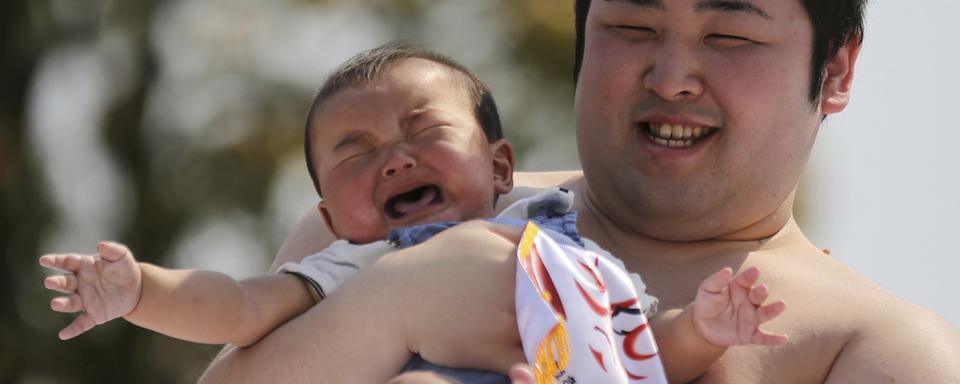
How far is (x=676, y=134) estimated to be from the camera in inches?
173

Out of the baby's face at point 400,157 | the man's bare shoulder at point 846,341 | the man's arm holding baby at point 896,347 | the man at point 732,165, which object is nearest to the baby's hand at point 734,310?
the man at point 732,165

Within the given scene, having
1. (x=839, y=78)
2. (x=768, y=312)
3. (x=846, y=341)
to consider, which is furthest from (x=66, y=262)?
(x=839, y=78)

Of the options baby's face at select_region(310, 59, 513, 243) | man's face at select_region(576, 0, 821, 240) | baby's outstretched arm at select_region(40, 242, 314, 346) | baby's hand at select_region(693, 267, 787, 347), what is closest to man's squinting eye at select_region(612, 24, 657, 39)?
man's face at select_region(576, 0, 821, 240)

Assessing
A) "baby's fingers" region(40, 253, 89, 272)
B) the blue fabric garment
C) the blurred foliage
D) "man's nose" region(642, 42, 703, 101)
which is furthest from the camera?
the blurred foliage

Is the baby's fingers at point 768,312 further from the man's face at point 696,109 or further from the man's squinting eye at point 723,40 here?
the man's squinting eye at point 723,40

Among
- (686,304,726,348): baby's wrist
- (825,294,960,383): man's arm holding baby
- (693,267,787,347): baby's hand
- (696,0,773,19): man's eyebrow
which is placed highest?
(696,0,773,19): man's eyebrow

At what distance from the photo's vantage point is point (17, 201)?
13422 millimetres

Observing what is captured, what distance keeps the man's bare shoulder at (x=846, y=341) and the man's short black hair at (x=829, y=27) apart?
557mm

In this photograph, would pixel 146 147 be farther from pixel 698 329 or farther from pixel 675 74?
pixel 698 329

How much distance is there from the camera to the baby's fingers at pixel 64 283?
10.8ft

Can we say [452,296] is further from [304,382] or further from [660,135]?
[660,135]

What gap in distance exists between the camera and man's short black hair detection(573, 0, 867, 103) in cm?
450

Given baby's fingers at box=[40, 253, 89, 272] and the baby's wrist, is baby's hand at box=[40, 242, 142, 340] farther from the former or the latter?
the baby's wrist

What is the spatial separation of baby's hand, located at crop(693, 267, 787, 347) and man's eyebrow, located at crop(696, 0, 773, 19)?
0.96m
